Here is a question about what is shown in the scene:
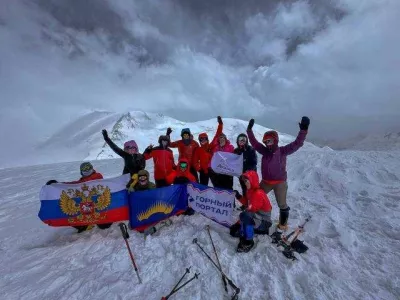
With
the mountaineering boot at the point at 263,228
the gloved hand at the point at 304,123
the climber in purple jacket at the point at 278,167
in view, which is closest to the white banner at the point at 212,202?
the mountaineering boot at the point at 263,228

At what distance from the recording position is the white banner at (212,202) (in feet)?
22.3

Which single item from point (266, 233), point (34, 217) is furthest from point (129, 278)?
point (34, 217)

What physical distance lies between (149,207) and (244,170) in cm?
313

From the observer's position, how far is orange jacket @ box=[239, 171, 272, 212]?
19.4ft

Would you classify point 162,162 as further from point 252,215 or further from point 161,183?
point 252,215

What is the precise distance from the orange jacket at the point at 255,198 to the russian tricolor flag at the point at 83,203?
3676mm

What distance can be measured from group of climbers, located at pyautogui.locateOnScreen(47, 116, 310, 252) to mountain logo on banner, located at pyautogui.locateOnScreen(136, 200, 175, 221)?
0.60 m

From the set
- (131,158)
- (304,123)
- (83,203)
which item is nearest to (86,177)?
(83,203)

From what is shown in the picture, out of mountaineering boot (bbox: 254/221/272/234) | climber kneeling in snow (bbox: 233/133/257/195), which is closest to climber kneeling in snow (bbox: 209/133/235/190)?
climber kneeling in snow (bbox: 233/133/257/195)

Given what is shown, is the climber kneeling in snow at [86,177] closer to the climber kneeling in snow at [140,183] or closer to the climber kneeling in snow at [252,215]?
the climber kneeling in snow at [140,183]

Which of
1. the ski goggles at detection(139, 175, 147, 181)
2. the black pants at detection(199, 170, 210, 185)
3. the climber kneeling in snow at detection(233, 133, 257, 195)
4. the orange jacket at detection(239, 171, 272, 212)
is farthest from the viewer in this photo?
the black pants at detection(199, 170, 210, 185)

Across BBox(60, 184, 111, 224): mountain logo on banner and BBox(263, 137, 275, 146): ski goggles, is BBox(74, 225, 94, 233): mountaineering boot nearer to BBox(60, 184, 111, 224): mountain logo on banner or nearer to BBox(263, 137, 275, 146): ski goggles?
BBox(60, 184, 111, 224): mountain logo on banner

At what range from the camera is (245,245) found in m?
5.72

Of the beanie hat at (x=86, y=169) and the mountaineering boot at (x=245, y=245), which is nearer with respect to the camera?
the mountaineering boot at (x=245, y=245)
